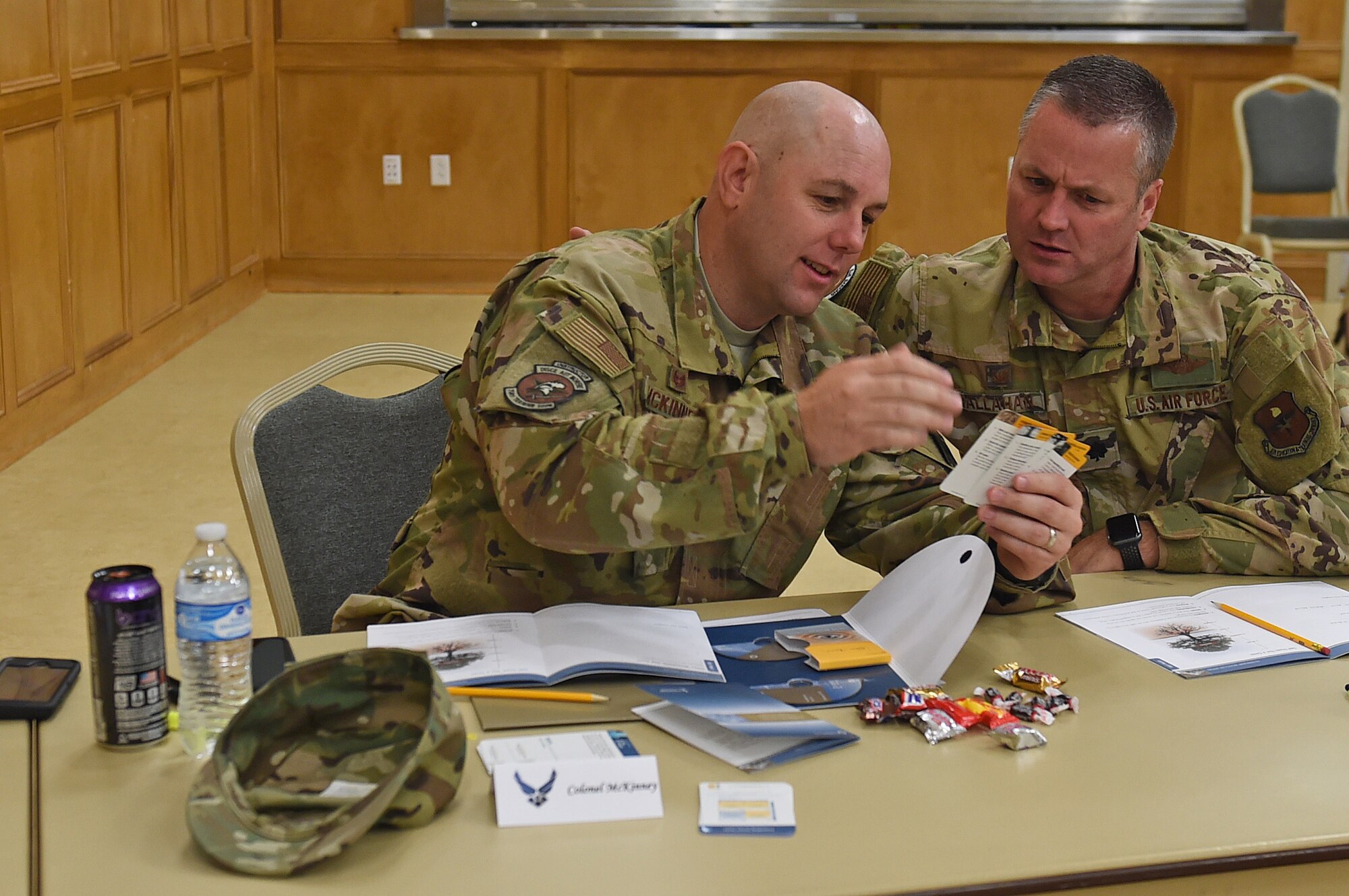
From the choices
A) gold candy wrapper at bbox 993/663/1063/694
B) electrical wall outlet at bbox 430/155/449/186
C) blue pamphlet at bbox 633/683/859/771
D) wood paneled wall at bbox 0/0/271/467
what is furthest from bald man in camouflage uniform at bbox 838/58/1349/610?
electrical wall outlet at bbox 430/155/449/186

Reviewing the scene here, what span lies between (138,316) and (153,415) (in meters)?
0.64

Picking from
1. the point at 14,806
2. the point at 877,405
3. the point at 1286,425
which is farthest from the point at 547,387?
the point at 1286,425

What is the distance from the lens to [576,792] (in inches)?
52.5

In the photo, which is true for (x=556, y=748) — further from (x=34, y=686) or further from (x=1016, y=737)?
(x=34, y=686)

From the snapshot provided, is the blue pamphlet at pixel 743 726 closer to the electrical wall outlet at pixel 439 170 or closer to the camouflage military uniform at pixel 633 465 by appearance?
the camouflage military uniform at pixel 633 465

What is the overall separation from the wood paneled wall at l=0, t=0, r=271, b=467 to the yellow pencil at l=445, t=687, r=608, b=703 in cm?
344

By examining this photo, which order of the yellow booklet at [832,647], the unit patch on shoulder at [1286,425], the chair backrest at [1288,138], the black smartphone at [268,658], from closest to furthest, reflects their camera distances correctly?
the black smartphone at [268,658] < the yellow booklet at [832,647] < the unit patch on shoulder at [1286,425] < the chair backrest at [1288,138]

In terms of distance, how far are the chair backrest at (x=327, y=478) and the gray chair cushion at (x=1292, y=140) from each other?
532cm

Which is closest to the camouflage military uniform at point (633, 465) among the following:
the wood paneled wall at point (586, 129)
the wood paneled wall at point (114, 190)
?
the wood paneled wall at point (114, 190)

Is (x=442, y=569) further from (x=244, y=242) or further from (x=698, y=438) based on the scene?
(x=244, y=242)

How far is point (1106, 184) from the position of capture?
220cm

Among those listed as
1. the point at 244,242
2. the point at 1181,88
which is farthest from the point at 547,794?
the point at 1181,88

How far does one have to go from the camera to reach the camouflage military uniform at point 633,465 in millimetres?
1692

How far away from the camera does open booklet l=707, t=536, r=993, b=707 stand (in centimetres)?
162
